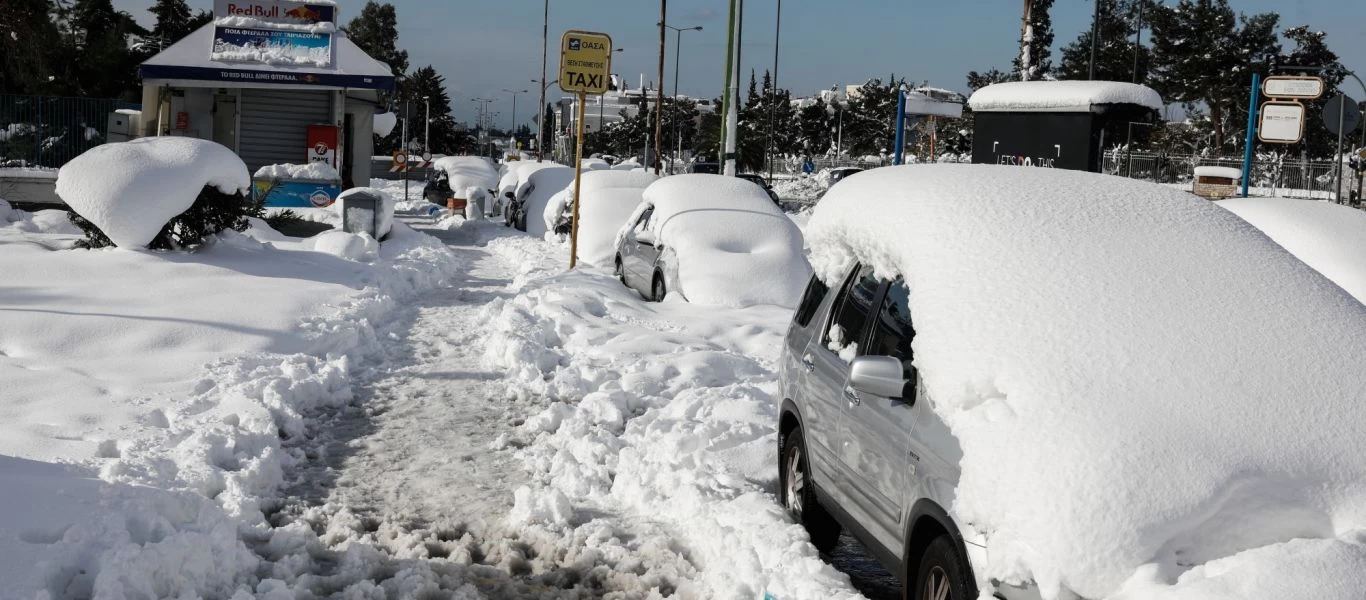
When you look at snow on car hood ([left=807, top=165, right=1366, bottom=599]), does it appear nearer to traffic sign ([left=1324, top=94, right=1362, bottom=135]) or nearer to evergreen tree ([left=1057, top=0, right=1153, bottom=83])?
traffic sign ([left=1324, top=94, right=1362, bottom=135])

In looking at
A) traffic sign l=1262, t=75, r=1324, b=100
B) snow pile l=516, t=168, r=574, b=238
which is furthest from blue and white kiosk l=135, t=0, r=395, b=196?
traffic sign l=1262, t=75, r=1324, b=100

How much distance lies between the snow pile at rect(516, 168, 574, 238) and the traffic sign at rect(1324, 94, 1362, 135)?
48.3ft

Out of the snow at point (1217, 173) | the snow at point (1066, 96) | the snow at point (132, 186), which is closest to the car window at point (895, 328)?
the snow at point (132, 186)

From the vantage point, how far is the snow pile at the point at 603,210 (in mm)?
19906

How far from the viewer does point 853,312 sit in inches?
217

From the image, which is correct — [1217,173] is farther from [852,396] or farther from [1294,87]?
[852,396]

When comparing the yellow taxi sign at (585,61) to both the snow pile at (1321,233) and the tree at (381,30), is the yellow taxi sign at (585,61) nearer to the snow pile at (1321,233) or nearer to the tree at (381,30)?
the snow pile at (1321,233)

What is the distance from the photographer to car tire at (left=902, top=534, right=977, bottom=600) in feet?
12.8

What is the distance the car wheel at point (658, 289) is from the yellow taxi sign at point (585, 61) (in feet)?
13.2

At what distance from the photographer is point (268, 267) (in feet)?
49.0

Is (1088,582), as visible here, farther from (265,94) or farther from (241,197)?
(265,94)

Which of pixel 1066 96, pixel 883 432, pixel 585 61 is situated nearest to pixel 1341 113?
pixel 1066 96

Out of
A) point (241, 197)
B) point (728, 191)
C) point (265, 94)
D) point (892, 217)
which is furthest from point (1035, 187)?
point (265, 94)

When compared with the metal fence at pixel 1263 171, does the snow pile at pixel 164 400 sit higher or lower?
lower
